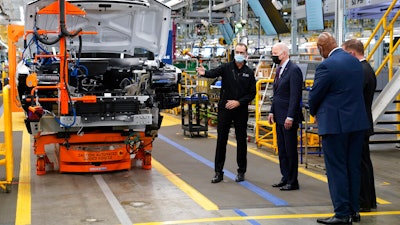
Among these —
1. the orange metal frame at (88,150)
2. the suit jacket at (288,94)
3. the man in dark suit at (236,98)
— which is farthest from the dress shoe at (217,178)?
the orange metal frame at (88,150)

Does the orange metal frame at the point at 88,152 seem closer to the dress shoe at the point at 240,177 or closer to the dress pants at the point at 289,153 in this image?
the dress shoe at the point at 240,177

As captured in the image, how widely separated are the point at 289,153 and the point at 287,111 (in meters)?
0.54

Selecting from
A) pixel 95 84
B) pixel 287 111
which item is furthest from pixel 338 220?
pixel 95 84

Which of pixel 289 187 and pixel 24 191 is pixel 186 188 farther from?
pixel 24 191

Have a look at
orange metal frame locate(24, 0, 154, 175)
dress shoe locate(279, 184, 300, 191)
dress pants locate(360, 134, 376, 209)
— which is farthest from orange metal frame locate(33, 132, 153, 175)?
dress pants locate(360, 134, 376, 209)

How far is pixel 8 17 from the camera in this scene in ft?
69.2

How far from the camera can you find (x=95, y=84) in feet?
28.7

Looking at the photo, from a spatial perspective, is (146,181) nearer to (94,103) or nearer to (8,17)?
(94,103)

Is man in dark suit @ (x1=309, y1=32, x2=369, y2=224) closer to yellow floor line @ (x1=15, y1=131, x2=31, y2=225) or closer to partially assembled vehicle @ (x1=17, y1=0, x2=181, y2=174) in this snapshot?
yellow floor line @ (x1=15, y1=131, x2=31, y2=225)

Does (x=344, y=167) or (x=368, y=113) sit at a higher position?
(x=368, y=113)

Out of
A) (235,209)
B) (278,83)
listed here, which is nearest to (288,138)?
(278,83)

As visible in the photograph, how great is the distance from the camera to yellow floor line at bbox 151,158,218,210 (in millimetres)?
6176

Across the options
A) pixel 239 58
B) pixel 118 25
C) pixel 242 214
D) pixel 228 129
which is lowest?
pixel 242 214

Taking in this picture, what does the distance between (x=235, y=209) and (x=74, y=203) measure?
6.15ft
